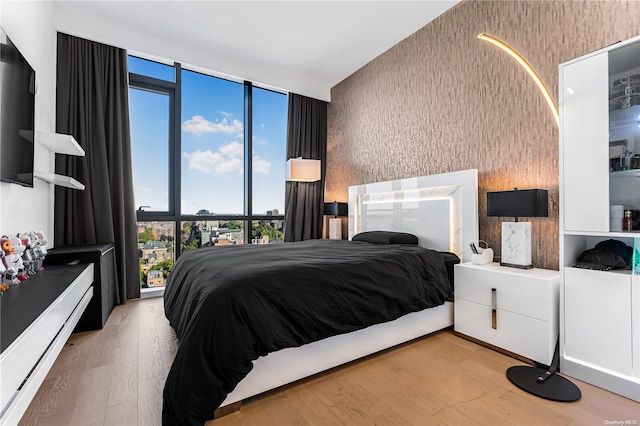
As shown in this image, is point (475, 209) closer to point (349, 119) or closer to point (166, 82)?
point (349, 119)

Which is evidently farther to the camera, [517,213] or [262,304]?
[517,213]

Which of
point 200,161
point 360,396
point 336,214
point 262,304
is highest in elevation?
point 200,161

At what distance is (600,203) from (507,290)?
31.9 inches

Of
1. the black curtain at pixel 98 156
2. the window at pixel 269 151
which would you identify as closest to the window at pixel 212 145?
the window at pixel 269 151

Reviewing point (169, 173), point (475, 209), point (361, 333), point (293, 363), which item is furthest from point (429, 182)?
point (169, 173)

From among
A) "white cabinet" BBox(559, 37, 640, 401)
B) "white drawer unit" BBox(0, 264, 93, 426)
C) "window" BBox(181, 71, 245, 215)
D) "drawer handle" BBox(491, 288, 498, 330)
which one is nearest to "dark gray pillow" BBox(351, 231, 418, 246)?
"drawer handle" BBox(491, 288, 498, 330)

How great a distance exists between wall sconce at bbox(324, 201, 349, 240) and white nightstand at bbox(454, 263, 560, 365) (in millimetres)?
2133

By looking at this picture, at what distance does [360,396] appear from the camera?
166 cm

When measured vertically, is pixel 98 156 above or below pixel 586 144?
above

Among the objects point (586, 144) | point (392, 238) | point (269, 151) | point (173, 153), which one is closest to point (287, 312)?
point (392, 238)

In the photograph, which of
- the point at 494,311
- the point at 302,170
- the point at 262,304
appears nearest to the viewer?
the point at 262,304

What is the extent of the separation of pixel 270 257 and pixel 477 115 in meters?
2.45

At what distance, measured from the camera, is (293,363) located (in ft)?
5.65

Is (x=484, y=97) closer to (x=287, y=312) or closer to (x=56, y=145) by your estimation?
(x=287, y=312)
